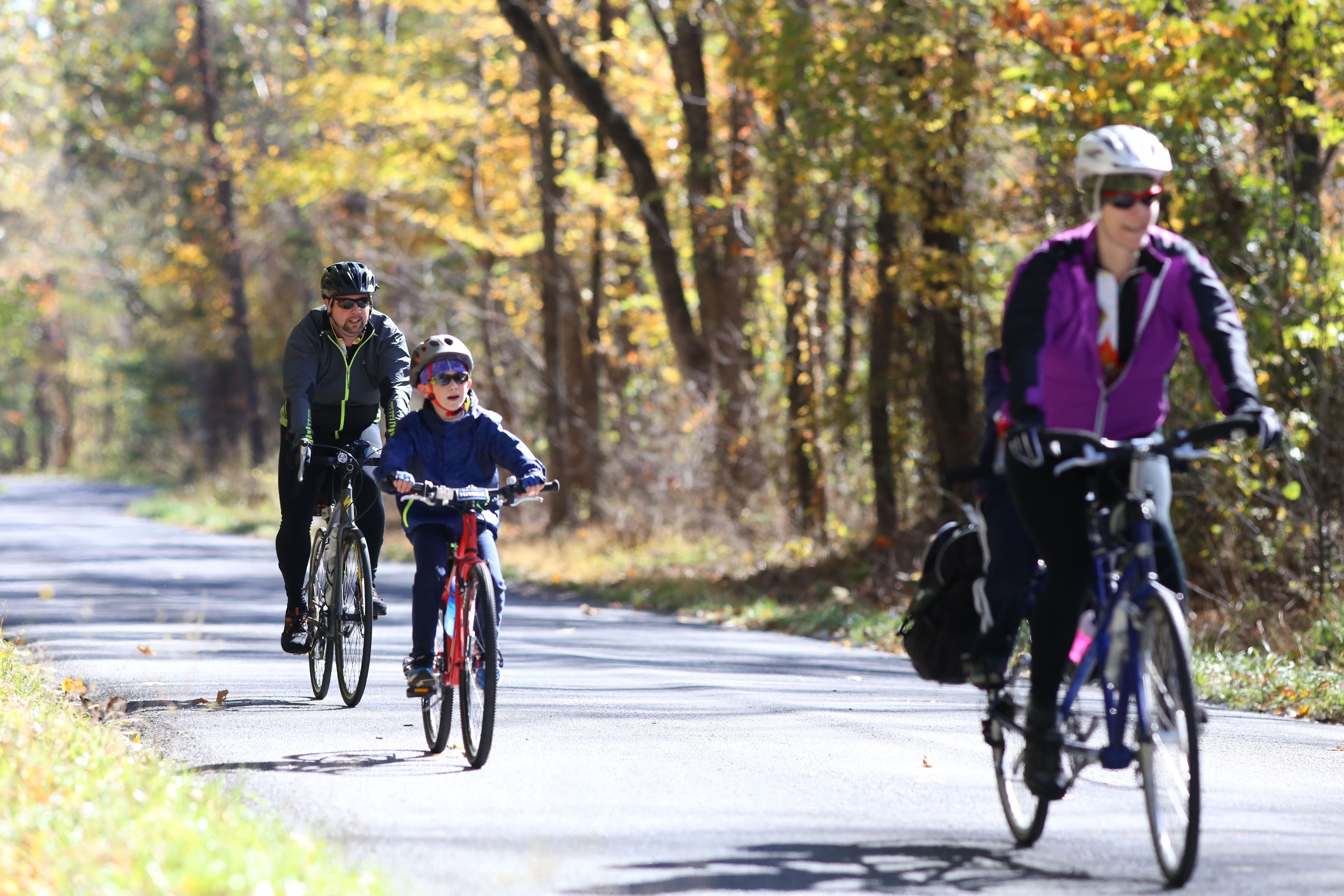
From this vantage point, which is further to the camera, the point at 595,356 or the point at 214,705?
the point at 595,356

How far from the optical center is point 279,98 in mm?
41062

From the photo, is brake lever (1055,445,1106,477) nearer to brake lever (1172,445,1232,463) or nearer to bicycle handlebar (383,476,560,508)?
brake lever (1172,445,1232,463)

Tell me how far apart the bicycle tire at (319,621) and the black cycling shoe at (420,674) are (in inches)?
74.9

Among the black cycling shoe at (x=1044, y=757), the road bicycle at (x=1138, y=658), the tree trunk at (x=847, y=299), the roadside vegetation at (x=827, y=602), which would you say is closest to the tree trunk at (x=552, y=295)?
the roadside vegetation at (x=827, y=602)

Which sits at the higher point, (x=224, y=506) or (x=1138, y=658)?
(x=1138, y=658)

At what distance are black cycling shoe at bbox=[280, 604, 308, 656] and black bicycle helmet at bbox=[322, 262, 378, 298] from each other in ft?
5.52

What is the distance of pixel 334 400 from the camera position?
8.95 meters

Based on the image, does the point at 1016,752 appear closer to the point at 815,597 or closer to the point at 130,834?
the point at 130,834

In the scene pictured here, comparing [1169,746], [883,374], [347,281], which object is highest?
[347,281]

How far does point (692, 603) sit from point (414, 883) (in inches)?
466

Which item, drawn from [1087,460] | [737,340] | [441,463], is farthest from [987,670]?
[737,340]

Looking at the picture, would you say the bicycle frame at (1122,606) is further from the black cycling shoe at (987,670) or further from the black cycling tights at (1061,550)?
the black cycling shoe at (987,670)

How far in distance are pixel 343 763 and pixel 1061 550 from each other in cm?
328

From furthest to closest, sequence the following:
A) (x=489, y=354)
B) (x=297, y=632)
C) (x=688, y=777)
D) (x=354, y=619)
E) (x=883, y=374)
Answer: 1. (x=489, y=354)
2. (x=883, y=374)
3. (x=297, y=632)
4. (x=354, y=619)
5. (x=688, y=777)
